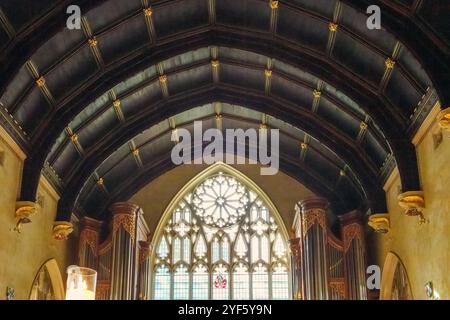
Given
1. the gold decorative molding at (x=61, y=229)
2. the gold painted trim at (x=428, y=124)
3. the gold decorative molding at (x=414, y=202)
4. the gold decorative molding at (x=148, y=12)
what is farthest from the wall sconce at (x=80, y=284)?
the gold decorative molding at (x=61, y=229)

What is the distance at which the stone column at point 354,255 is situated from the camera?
18609 millimetres

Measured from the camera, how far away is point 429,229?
14.2 m

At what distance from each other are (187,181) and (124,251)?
3.83 meters

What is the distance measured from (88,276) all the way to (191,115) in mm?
12839

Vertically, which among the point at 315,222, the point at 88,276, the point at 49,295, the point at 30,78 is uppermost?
the point at 30,78

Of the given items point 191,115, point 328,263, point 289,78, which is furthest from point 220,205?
point 289,78

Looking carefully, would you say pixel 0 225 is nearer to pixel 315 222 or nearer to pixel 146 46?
pixel 146 46

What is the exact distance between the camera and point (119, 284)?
19.3 metres

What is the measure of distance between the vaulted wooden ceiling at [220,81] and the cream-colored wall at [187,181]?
4.53ft

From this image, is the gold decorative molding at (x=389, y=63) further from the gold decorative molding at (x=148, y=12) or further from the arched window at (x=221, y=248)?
the arched window at (x=221, y=248)

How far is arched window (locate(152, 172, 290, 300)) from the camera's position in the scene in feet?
71.6

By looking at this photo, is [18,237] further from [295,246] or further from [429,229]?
[429,229]

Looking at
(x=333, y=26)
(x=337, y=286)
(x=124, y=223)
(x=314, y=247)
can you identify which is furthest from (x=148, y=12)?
(x=337, y=286)

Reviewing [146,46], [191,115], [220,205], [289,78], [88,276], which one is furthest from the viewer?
[220,205]
